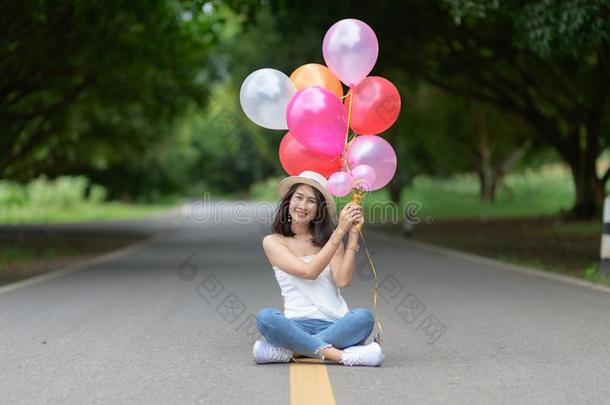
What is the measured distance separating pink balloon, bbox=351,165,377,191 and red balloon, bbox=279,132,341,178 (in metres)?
0.30

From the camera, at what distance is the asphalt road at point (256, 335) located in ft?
16.4

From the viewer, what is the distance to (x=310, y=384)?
516cm

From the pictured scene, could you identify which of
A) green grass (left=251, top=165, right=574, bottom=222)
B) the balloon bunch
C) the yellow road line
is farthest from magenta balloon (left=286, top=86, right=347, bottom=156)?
green grass (left=251, top=165, right=574, bottom=222)

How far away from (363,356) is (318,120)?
5.51 ft

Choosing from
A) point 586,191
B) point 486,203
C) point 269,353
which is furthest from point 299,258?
point 486,203

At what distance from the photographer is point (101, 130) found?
29.1 metres

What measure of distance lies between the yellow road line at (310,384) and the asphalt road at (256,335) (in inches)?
2.5

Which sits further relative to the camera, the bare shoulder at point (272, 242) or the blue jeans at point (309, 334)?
the bare shoulder at point (272, 242)

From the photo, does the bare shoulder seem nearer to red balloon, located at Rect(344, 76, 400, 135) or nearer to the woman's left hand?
the woman's left hand

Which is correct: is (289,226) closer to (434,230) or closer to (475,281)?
(475,281)

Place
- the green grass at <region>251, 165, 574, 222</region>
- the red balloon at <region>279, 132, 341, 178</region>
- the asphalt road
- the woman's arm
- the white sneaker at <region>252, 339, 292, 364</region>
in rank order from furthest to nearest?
the green grass at <region>251, 165, 574, 222</region> < the red balloon at <region>279, 132, 341, 178</region> < the white sneaker at <region>252, 339, 292, 364</region> < the woman's arm < the asphalt road

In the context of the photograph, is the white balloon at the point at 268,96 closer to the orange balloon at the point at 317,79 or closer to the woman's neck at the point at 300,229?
the orange balloon at the point at 317,79

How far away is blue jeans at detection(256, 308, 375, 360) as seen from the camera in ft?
18.4

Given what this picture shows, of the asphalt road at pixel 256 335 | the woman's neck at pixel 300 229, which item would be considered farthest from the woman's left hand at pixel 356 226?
the asphalt road at pixel 256 335
